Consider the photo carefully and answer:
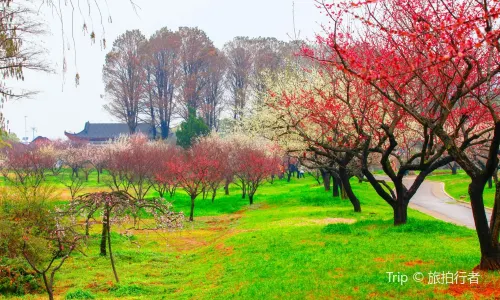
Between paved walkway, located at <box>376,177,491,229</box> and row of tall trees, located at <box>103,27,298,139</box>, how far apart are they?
28.5m

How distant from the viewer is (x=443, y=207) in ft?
100

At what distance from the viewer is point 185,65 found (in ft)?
209

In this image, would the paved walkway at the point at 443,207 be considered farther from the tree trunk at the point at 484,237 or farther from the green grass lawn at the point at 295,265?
the tree trunk at the point at 484,237

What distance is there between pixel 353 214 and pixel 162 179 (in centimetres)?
1687

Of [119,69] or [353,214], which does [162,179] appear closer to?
[353,214]

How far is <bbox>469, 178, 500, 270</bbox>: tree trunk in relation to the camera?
27.7ft

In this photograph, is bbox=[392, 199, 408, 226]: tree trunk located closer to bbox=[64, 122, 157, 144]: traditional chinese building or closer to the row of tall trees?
the row of tall trees

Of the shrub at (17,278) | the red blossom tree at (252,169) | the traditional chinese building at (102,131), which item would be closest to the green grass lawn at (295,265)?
the shrub at (17,278)

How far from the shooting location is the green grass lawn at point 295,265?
8.45 meters

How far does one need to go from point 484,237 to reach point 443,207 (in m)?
23.4

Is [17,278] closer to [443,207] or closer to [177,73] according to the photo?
[443,207]

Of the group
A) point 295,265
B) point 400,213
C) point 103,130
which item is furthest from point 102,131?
point 295,265

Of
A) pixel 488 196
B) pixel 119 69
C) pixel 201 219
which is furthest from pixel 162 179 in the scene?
pixel 119 69

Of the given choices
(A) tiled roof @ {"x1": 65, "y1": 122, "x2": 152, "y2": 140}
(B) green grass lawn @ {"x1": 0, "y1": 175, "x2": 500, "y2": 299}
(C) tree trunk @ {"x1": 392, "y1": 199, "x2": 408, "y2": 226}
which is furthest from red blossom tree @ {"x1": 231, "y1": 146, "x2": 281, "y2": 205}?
(A) tiled roof @ {"x1": 65, "y1": 122, "x2": 152, "y2": 140}
